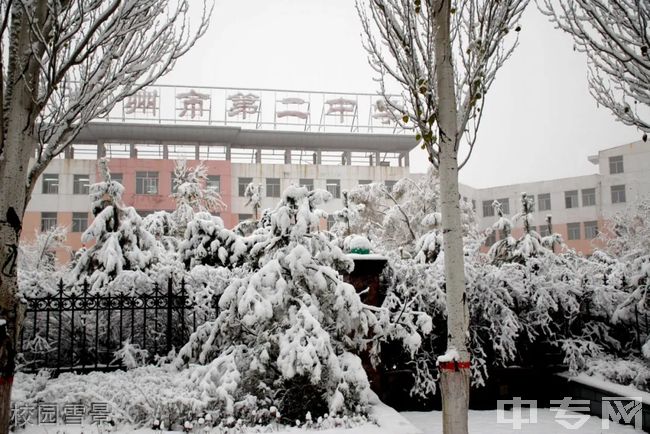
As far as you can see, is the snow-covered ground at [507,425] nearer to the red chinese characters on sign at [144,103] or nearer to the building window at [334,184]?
the red chinese characters on sign at [144,103]

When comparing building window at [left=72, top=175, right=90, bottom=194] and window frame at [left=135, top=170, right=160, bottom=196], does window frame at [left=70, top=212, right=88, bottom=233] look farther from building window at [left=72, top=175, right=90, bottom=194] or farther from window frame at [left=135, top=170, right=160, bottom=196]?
window frame at [left=135, top=170, right=160, bottom=196]

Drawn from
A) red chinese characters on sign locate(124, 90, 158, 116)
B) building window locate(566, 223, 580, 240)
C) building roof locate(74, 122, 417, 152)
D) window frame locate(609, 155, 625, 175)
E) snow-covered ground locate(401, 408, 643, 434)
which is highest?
red chinese characters on sign locate(124, 90, 158, 116)

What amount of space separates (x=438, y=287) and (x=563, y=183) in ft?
165

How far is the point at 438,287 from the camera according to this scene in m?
8.30

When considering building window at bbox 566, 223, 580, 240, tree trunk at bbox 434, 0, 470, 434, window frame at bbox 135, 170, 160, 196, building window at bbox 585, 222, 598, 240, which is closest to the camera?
tree trunk at bbox 434, 0, 470, 434

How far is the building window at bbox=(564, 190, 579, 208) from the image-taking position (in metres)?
52.0

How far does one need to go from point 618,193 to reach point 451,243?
169ft

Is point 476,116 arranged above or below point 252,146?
below

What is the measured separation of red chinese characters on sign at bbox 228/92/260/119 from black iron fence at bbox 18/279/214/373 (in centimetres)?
3424

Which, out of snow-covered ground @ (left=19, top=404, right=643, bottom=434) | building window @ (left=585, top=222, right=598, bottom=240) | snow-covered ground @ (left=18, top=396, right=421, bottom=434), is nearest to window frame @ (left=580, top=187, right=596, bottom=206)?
building window @ (left=585, top=222, right=598, bottom=240)

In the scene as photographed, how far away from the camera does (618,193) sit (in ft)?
161

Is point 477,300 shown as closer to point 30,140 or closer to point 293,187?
point 293,187

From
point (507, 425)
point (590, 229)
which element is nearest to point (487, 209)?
point (590, 229)

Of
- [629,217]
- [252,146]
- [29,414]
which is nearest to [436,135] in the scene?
[29,414]
